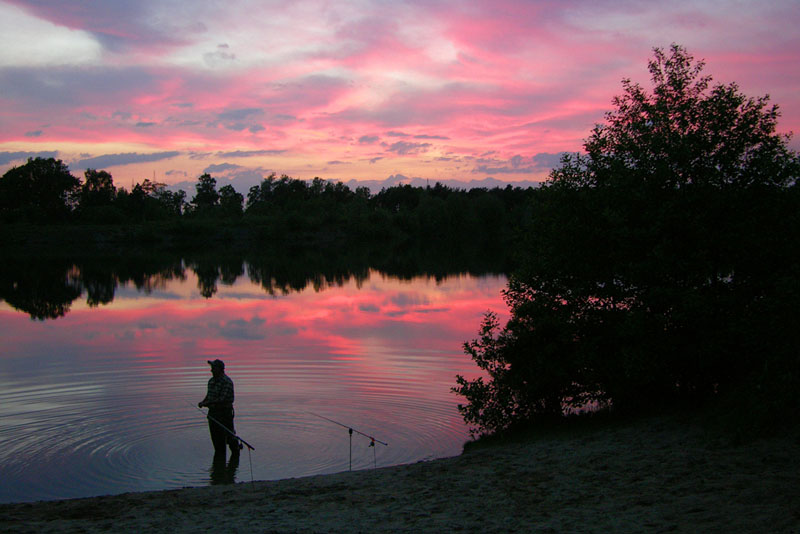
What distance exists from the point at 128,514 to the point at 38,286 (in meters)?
48.4

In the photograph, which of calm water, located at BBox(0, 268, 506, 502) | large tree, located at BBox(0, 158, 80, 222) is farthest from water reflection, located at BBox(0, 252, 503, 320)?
large tree, located at BBox(0, 158, 80, 222)

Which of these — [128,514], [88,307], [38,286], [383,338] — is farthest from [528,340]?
[38,286]

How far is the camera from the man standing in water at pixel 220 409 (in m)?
14.0

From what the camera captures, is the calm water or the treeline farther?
the treeline

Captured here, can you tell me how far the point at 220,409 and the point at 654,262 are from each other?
8.96m

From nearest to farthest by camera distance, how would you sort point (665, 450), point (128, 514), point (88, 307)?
point (128, 514)
point (665, 450)
point (88, 307)

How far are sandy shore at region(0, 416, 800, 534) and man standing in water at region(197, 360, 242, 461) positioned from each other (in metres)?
2.85

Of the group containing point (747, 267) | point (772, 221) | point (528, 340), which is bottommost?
point (528, 340)

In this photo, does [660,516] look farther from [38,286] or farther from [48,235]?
[48,235]

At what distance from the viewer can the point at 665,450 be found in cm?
1107

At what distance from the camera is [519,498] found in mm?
9297

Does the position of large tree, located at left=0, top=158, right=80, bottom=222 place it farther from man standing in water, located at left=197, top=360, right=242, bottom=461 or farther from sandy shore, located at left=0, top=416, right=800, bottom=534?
sandy shore, located at left=0, top=416, right=800, bottom=534

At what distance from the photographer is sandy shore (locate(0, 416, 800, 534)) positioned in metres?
8.09

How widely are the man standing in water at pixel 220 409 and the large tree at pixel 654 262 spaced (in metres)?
4.98
